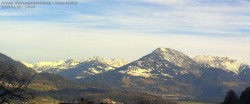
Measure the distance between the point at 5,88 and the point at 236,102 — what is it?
15723cm

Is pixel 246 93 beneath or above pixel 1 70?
beneath

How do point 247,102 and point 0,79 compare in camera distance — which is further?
point 247,102

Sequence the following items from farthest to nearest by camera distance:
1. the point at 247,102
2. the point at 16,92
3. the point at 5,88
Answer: the point at 247,102 < the point at 16,92 < the point at 5,88

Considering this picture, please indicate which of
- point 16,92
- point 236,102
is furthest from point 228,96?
point 16,92

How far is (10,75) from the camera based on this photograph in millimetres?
27766

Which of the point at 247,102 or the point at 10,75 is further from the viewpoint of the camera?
the point at 247,102

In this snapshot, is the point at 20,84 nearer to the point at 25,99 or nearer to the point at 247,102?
the point at 25,99

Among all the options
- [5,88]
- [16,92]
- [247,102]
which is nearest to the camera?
[5,88]

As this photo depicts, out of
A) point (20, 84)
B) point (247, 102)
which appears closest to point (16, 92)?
point (20, 84)

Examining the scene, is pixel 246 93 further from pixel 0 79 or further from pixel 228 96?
pixel 0 79

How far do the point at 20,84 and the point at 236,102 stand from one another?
511ft

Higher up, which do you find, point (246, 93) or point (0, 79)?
point (0, 79)

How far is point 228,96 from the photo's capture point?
178 m

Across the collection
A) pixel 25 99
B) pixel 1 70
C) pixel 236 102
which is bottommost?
pixel 236 102
